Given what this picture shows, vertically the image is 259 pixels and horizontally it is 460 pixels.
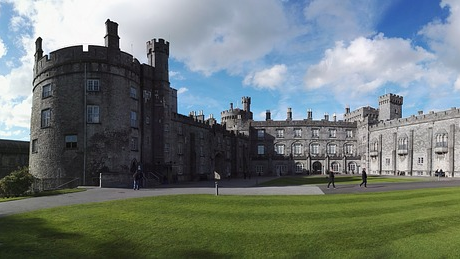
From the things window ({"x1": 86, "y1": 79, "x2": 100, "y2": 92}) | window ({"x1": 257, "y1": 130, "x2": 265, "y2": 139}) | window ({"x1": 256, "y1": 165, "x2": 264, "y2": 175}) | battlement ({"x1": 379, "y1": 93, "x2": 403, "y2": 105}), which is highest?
battlement ({"x1": 379, "y1": 93, "x2": 403, "y2": 105})

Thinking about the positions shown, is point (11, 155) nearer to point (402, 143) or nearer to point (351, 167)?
point (351, 167)

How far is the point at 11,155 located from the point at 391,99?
89400 mm

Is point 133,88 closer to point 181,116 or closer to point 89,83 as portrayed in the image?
point 89,83

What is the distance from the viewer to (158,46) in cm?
A: 3884

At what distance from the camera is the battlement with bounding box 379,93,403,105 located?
89.4 metres

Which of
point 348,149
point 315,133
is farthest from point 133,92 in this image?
point 348,149

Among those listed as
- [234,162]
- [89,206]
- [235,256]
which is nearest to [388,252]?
[235,256]

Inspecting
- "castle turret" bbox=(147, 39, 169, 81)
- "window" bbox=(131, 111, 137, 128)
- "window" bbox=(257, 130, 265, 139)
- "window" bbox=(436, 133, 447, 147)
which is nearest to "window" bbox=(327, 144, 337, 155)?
"window" bbox=(257, 130, 265, 139)

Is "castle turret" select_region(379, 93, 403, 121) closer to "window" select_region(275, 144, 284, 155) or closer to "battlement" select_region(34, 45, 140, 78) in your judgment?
"window" select_region(275, 144, 284, 155)

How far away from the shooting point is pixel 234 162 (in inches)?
2655

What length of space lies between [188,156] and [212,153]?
7599 millimetres

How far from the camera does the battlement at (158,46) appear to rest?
38750 mm

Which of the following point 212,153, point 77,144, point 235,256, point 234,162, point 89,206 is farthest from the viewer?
point 234,162

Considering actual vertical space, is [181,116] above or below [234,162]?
above
